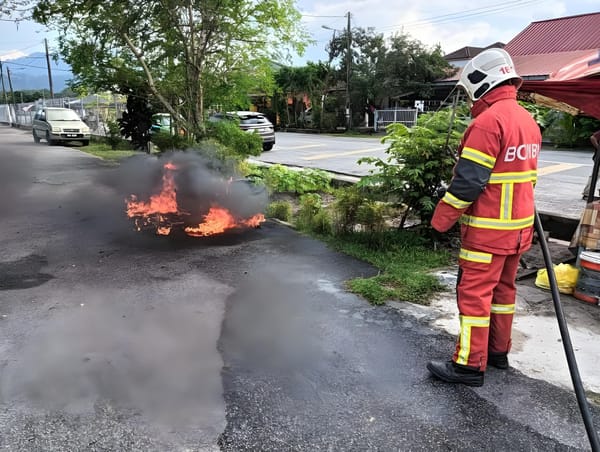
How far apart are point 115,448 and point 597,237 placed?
14.4ft

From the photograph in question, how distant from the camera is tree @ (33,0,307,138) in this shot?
36.8 feet

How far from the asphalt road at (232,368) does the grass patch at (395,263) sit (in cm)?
24

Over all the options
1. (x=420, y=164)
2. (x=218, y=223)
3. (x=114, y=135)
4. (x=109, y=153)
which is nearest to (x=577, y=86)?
(x=420, y=164)

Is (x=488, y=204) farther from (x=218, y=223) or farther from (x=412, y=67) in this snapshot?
(x=412, y=67)

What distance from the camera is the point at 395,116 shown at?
93.9ft

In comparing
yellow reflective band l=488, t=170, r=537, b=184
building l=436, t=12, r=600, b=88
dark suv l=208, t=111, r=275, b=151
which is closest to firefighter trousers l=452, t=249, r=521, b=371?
yellow reflective band l=488, t=170, r=537, b=184

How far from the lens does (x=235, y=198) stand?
8742 mm

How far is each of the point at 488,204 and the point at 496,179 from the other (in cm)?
16

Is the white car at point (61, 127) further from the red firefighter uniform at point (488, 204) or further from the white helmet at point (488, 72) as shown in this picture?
the red firefighter uniform at point (488, 204)

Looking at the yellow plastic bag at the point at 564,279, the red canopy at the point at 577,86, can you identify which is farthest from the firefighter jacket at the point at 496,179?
the red canopy at the point at 577,86

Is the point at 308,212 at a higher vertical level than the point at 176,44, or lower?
lower

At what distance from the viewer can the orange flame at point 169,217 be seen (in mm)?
6996

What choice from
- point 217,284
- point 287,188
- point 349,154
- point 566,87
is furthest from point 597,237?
point 349,154

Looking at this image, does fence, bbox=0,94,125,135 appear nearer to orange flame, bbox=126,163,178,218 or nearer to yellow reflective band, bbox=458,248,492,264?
orange flame, bbox=126,163,178,218
